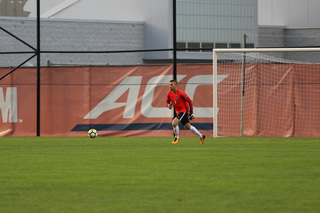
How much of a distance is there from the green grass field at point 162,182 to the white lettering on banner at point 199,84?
8313 mm

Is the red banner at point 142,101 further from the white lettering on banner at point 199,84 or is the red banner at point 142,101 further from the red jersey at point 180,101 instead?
the red jersey at point 180,101

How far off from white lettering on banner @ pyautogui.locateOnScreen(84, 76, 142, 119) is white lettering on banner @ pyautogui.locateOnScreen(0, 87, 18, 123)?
8.59 ft

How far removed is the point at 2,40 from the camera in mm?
42812

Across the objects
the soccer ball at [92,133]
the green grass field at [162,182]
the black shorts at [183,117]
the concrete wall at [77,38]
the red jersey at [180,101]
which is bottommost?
the soccer ball at [92,133]

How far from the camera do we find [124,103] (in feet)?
75.9

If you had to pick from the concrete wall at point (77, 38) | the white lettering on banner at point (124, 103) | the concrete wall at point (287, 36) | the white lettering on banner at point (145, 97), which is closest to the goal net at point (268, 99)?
the white lettering on banner at point (145, 97)

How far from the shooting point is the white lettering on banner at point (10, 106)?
23.8 metres

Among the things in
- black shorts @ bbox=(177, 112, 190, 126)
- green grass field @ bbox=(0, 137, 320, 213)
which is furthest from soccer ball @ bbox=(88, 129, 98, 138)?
green grass field @ bbox=(0, 137, 320, 213)

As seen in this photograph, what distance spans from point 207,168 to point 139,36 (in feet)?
126

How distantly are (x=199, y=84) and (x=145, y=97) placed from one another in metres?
1.91

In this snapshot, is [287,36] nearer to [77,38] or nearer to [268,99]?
[77,38]

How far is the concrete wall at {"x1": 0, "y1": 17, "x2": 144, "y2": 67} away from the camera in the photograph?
142 ft

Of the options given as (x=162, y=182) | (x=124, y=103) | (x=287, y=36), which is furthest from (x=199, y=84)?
(x=287, y=36)

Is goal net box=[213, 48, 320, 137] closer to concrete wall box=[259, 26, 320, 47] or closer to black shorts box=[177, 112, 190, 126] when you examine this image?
black shorts box=[177, 112, 190, 126]
